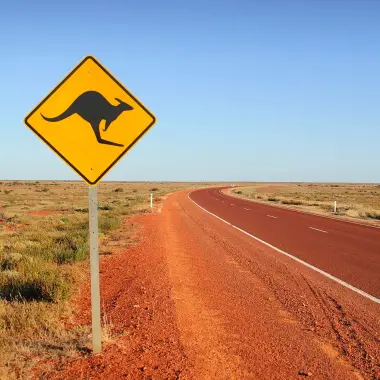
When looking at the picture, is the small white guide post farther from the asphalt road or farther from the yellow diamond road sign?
the asphalt road

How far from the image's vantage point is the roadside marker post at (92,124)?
397 cm

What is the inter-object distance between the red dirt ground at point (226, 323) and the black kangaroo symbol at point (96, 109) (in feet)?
7.83

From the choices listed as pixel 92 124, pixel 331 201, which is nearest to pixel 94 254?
pixel 92 124

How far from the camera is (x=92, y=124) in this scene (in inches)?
161

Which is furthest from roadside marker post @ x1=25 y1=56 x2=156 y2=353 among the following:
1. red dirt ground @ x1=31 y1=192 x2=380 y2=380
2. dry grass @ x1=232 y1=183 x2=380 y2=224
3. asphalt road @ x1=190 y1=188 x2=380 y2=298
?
dry grass @ x1=232 y1=183 x2=380 y2=224

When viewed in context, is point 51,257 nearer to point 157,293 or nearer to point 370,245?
point 157,293

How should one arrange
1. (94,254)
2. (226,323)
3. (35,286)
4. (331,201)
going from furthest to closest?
(331,201) → (35,286) → (226,323) → (94,254)

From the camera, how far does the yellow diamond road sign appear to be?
13.0ft

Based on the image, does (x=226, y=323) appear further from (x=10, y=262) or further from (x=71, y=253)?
(x=10, y=262)

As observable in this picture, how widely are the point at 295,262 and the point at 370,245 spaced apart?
→ 4.65 metres

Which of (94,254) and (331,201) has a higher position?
(94,254)

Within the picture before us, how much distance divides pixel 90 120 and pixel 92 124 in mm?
46

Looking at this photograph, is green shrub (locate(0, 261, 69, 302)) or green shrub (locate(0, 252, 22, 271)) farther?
green shrub (locate(0, 252, 22, 271))

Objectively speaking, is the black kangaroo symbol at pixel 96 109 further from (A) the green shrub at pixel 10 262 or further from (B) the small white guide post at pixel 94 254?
(A) the green shrub at pixel 10 262
